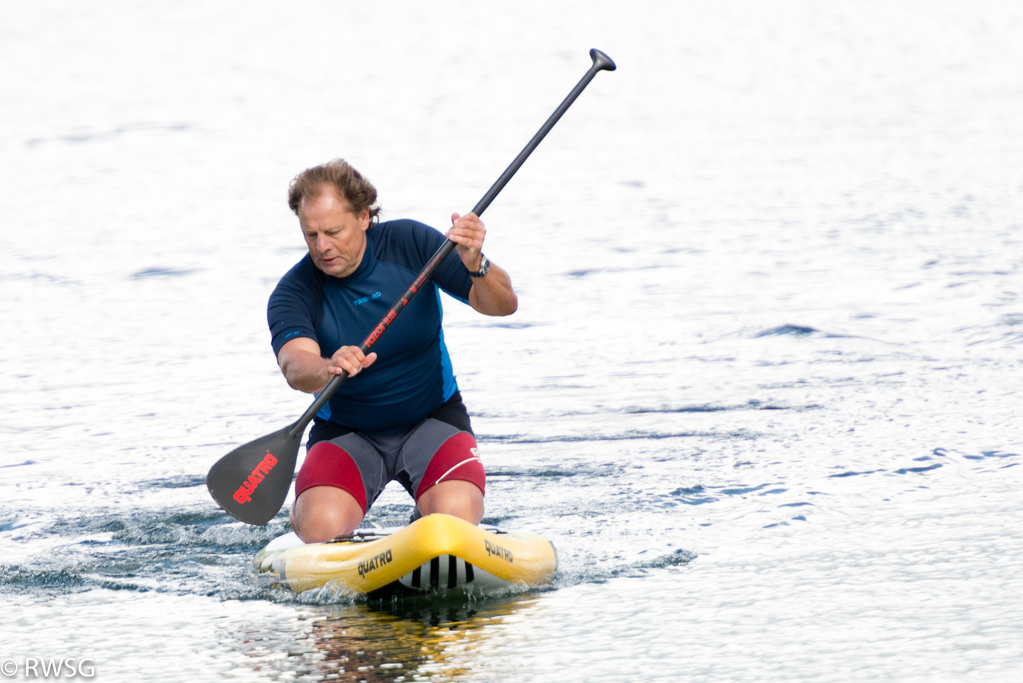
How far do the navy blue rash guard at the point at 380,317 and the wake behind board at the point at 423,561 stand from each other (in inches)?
18.5

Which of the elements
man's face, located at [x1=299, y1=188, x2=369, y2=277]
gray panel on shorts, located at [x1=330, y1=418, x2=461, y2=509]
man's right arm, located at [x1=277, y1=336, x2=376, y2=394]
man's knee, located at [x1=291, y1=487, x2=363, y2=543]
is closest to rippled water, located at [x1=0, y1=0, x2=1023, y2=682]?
man's knee, located at [x1=291, y1=487, x2=363, y2=543]

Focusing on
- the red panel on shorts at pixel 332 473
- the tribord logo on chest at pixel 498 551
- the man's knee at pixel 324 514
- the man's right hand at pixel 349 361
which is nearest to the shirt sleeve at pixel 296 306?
the man's right hand at pixel 349 361

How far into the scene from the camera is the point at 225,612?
3.52m

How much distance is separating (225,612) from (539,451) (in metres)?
2.17

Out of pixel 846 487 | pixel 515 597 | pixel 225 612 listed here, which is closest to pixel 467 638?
pixel 515 597

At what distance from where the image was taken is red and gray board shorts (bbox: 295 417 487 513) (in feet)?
12.9

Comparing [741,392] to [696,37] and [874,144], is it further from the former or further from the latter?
[696,37]

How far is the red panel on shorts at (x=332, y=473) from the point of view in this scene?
392 cm

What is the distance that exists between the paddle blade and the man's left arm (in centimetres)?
73

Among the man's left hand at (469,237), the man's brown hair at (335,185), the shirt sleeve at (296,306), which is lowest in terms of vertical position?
the shirt sleeve at (296,306)

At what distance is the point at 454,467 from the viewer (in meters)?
3.94

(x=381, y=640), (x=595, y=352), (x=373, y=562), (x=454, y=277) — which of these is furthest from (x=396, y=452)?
(x=595, y=352)

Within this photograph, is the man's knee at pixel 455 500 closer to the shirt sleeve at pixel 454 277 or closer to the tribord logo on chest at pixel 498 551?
the tribord logo on chest at pixel 498 551

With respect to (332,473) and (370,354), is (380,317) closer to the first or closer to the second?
(370,354)
